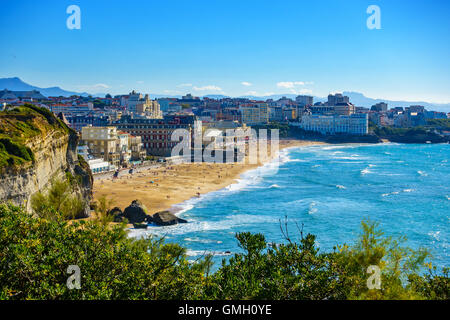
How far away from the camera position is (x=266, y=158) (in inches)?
4011

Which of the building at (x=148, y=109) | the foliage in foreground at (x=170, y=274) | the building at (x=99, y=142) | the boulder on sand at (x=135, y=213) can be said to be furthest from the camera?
the building at (x=148, y=109)

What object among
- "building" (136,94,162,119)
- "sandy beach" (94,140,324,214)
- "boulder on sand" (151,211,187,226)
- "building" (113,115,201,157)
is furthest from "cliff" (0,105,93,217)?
"building" (136,94,162,119)

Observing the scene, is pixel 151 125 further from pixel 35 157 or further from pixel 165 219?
pixel 35 157

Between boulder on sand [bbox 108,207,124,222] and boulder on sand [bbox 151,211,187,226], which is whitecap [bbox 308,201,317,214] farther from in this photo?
boulder on sand [bbox 108,207,124,222]

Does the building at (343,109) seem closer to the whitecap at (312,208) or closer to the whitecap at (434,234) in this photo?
the whitecap at (312,208)

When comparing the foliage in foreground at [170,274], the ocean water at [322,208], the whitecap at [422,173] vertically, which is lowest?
the ocean water at [322,208]

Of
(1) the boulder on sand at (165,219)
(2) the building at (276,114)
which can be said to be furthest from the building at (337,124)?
(1) the boulder on sand at (165,219)

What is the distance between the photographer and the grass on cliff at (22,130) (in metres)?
30.4

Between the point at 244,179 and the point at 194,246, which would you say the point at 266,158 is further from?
the point at 194,246

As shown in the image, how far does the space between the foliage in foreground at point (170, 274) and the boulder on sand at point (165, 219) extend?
78.0 ft

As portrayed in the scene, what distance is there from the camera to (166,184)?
6162 cm

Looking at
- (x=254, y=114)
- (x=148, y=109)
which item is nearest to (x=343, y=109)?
(x=254, y=114)

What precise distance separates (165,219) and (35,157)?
42.6ft
